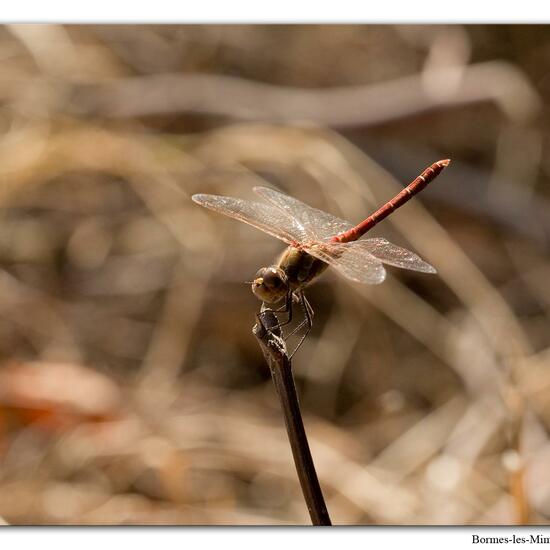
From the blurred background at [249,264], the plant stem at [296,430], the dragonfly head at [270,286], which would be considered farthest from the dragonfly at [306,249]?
the blurred background at [249,264]

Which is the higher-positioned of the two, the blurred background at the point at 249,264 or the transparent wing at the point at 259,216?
the transparent wing at the point at 259,216

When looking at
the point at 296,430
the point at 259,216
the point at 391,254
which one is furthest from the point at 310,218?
the point at 296,430

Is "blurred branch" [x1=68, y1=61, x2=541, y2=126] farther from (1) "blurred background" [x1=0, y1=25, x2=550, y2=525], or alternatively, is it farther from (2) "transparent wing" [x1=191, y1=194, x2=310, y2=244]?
(2) "transparent wing" [x1=191, y1=194, x2=310, y2=244]

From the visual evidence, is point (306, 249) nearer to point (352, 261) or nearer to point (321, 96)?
point (352, 261)
